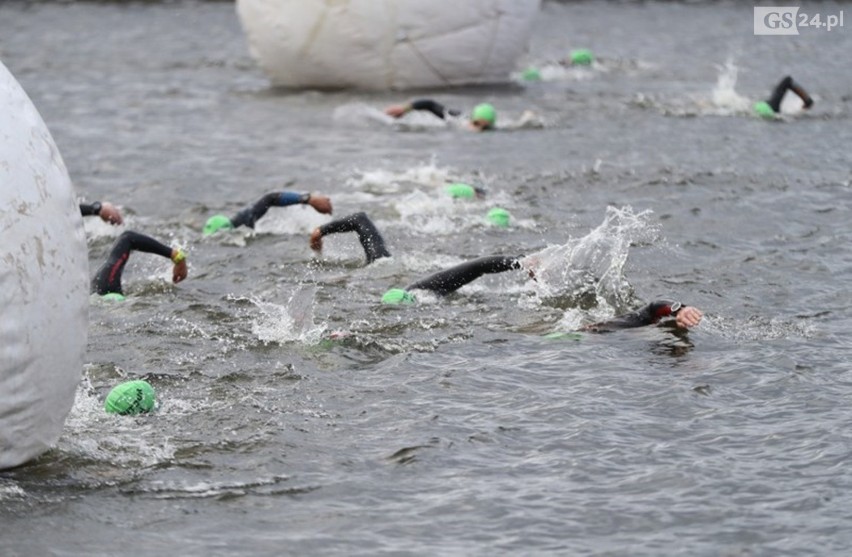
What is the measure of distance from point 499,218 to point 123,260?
4.03 metres

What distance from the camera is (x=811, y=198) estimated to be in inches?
623

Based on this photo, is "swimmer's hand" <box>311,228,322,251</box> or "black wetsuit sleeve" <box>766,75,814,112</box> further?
"black wetsuit sleeve" <box>766,75,814,112</box>

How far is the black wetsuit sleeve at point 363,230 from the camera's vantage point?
1340cm

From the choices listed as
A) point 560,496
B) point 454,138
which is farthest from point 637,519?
point 454,138

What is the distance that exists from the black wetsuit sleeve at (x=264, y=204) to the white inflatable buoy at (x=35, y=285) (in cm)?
594

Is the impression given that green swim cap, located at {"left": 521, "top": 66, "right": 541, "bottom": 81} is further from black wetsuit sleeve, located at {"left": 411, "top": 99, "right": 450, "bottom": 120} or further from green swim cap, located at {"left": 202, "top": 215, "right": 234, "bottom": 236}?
green swim cap, located at {"left": 202, "top": 215, "right": 234, "bottom": 236}

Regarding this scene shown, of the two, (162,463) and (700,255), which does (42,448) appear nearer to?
(162,463)

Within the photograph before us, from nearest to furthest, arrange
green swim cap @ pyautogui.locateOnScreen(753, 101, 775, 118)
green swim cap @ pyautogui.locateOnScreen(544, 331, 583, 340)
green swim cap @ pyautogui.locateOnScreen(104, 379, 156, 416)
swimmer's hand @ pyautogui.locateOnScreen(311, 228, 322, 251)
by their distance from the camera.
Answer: green swim cap @ pyautogui.locateOnScreen(104, 379, 156, 416), green swim cap @ pyautogui.locateOnScreen(544, 331, 583, 340), swimmer's hand @ pyautogui.locateOnScreen(311, 228, 322, 251), green swim cap @ pyautogui.locateOnScreen(753, 101, 775, 118)

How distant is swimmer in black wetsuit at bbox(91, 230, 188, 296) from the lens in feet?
40.9

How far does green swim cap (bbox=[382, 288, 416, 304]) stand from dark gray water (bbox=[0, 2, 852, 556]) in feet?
0.58

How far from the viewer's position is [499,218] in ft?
49.0

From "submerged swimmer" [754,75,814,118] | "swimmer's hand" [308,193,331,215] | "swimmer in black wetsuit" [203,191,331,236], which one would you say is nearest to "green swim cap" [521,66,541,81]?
"submerged swimmer" [754,75,814,118]

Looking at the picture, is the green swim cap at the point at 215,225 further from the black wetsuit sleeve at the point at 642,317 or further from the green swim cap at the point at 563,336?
the black wetsuit sleeve at the point at 642,317

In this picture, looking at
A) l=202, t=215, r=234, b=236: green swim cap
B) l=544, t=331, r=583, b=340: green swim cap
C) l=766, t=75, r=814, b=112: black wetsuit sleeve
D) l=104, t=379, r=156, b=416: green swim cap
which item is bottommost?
l=202, t=215, r=234, b=236: green swim cap
